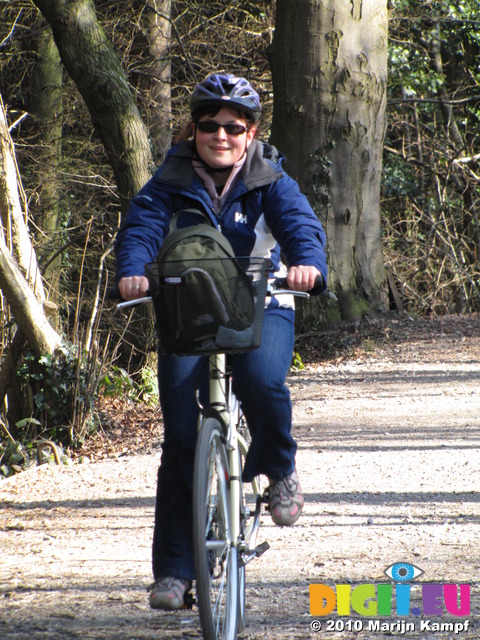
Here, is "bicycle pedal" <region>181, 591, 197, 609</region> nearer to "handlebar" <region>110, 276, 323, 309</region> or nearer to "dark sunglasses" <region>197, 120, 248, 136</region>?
"handlebar" <region>110, 276, 323, 309</region>

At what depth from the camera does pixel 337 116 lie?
10.5 metres

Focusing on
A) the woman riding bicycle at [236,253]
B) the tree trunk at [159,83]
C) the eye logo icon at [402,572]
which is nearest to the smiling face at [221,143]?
the woman riding bicycle at [236,253]

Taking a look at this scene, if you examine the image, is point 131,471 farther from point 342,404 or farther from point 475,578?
point 475,578

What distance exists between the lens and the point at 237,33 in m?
15.2

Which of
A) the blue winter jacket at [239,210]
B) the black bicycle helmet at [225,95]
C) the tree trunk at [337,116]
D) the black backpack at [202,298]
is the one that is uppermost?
the tree trunk at [337,116]

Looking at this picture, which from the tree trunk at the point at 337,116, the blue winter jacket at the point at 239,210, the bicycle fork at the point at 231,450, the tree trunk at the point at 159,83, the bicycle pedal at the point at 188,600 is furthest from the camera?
the tree trunk at the point at 159,83

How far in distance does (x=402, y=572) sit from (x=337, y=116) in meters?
7.30

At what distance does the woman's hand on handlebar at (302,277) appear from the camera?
3232 millimetres

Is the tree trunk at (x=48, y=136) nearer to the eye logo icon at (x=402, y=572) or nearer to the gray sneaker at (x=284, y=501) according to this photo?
the eye logo icon at (x=402, y=572)

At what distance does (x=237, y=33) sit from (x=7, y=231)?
8641mm

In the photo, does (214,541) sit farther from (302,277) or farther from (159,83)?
(159,83)

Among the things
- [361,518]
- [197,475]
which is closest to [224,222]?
[197,475]

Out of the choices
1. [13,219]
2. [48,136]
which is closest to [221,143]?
[13,219]

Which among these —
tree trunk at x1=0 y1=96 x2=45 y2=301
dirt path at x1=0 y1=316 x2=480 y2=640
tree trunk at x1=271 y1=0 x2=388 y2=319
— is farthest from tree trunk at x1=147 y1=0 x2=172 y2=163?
dirt path at x1=0 y1=316 x2=480 y2=640
